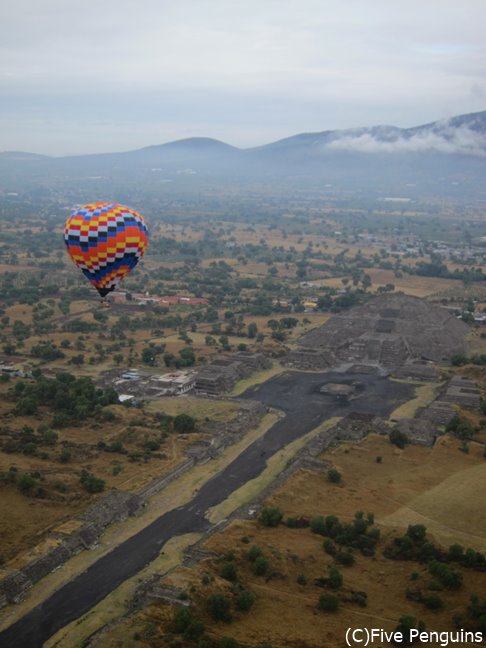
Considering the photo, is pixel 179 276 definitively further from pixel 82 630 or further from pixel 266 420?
pixel 82 630

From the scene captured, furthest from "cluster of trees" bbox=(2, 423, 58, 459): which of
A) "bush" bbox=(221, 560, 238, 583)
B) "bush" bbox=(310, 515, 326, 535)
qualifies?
"bush" bbox=(310, 515, 326, 535)

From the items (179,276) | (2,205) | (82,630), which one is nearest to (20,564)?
(82,630)

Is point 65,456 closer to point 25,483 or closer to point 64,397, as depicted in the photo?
point 25,483

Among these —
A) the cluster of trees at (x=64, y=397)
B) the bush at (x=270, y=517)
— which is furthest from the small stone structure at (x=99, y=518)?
the cluster of trees at (x=64, y=397)

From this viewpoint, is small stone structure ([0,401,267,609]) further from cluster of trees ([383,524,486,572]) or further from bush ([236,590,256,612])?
cluster of trees ([383,524,486,572])

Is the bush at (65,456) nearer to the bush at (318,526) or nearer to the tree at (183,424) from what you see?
the tree at (183,424)

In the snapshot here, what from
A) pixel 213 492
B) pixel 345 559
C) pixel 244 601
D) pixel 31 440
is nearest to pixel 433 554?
pixel 345 559
